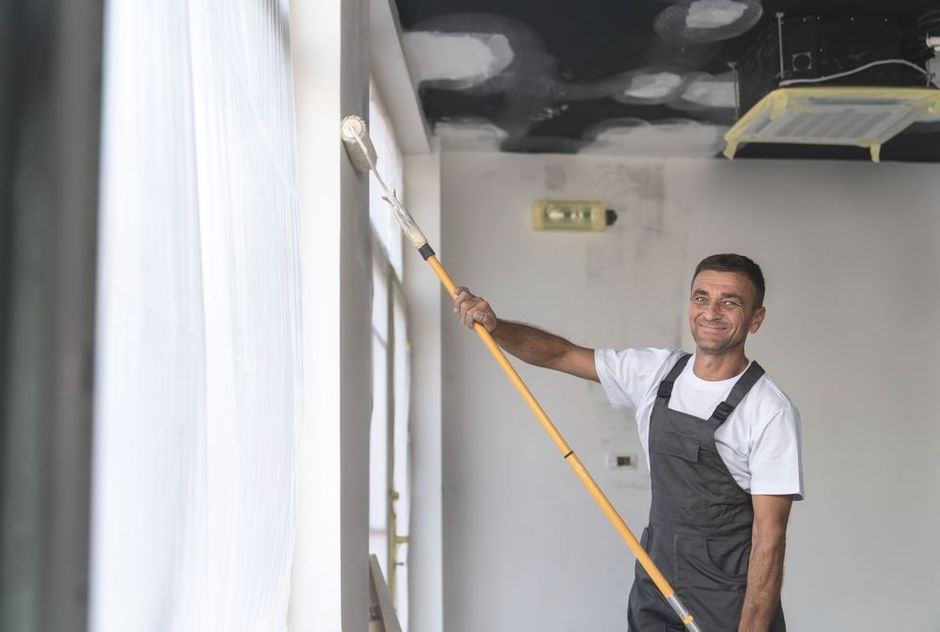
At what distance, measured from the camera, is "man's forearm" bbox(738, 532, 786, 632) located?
2010 mm

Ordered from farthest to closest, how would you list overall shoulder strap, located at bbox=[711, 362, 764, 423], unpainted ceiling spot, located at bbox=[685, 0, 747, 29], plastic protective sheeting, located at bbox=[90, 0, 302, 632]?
unpainted ceiling spot, located at bbox=[685, 0, 747, 29], overall shoulder strap, located at bbox=[711, 362, 764, 423], plastic protective sheeting, located at bbox=[90, 0, 302, 632]

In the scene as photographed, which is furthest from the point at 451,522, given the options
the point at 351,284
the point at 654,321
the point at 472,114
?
the point at 351,284

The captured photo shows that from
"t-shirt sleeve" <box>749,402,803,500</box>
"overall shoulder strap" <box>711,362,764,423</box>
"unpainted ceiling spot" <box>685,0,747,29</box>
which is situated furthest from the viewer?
"unpainted ceiling spot" <box>685,0,747,29</box>

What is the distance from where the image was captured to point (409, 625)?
412 centimetres

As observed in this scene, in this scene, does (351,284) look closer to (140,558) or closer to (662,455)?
(140,558)

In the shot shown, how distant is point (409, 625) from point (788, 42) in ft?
9.18

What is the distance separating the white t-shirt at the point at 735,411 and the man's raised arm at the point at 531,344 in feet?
0.18

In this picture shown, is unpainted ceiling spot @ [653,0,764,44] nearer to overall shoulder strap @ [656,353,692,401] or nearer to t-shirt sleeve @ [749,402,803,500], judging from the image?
overall shoulder strap @ [656,353,692,401]

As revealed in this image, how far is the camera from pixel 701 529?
2.28 meters

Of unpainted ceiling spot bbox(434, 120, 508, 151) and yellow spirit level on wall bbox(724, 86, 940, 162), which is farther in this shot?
unpainted ceiling spot bbox(434, 120, 508, 151)

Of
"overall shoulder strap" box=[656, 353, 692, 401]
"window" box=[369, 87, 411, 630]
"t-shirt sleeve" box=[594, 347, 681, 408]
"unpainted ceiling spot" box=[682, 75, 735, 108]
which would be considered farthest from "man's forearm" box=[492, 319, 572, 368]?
"unpainted ceiling spot" box=[682, 75, 735, 108]

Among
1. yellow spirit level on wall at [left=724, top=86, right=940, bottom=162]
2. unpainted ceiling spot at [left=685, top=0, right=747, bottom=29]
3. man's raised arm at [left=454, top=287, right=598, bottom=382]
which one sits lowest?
man's raised arm at [left=454, top=287, right=598, bottom=382]

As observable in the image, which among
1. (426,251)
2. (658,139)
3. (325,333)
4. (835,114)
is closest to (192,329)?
(325,333)

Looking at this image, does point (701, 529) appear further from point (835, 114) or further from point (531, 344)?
point (835, 114)
